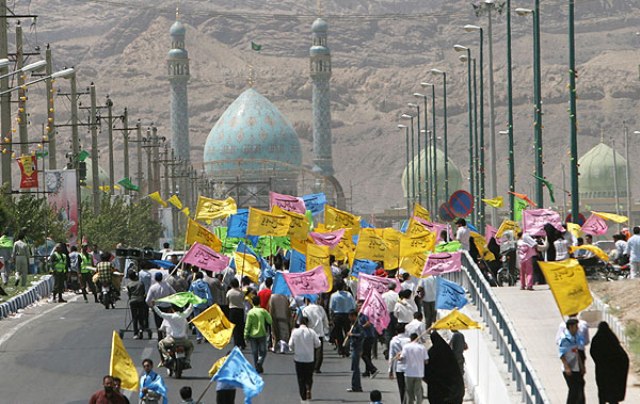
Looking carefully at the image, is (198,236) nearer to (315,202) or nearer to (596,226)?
(596,226)

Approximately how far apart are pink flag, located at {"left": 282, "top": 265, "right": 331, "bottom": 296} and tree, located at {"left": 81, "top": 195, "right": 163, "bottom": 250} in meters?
32.8

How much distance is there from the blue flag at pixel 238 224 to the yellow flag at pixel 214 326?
13.8 metres

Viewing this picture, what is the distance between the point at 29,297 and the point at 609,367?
2064 cm

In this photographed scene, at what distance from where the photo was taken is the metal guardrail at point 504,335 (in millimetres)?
16812

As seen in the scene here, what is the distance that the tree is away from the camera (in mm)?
58594

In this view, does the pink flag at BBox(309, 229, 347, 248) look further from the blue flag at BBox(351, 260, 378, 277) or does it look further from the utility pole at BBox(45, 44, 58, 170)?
the utility pole at BBox(45, 44, 58, 170)

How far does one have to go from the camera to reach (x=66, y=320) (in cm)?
3156

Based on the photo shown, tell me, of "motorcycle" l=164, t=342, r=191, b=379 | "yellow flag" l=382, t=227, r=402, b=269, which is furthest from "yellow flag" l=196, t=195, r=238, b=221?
"motorcycle" l=164, t=342, r=191, b=379

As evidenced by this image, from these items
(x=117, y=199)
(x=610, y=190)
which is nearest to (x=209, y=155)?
(x=610, y=190)

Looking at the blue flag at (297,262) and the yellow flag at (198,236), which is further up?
the yellow flag at (198,236)

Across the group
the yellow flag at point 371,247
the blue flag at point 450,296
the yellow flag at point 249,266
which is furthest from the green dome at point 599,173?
the blue flag at point 450,296

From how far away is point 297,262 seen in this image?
29281 millimetres

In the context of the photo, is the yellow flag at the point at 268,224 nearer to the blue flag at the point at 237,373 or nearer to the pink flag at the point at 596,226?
the pink flag at the point at 596,226

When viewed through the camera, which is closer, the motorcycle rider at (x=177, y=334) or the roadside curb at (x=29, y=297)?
the motorcycle rider at (x=177, y=334)
